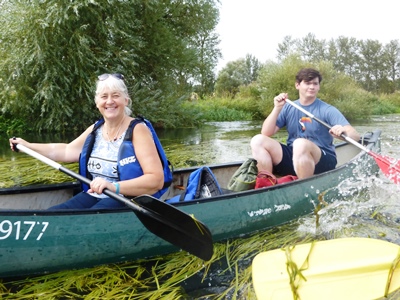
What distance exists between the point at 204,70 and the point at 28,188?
12.0 meters

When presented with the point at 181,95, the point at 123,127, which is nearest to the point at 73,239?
the point at 123,127

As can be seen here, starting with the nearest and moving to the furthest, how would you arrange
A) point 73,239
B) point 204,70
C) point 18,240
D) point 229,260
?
point 18,240
point 73,239
point 229,260
point 204,70

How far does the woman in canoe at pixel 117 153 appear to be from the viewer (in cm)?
251

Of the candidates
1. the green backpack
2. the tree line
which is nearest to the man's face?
the green backpack

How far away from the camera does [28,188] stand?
9.89 feet

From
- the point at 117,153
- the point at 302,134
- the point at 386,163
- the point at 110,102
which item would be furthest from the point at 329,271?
the point at 386,163

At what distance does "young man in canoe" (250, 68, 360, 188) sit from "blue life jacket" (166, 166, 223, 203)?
61cm

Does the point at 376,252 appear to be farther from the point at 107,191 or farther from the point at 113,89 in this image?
the point at 113,89

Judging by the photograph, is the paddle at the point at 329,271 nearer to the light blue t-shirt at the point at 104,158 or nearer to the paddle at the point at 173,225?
the paddle at the point at 173,225

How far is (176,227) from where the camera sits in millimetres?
2525

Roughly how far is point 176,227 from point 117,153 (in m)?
0.61

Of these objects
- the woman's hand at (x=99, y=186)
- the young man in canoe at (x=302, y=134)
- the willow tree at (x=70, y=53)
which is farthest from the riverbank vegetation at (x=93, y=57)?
the woman's hand at (x=99, y=186)

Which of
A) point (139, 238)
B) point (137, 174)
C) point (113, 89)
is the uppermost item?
point (113, 89)

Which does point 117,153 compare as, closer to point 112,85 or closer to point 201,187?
point 112,85
